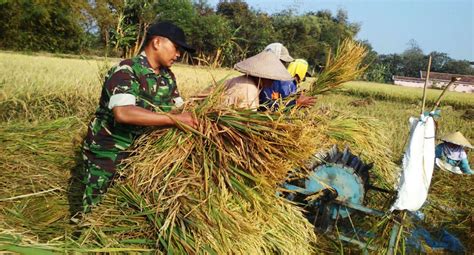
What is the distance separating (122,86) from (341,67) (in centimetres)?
211

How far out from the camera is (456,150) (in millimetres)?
4574

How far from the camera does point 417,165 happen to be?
227 centimetres

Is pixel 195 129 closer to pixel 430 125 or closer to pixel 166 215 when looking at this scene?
pixel 166 215

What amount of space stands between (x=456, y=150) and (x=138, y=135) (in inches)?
148

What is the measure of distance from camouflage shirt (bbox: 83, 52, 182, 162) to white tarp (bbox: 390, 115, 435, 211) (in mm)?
1368

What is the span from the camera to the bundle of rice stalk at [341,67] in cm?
348

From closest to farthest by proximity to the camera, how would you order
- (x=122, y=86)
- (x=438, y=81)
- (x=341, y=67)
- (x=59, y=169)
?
(x=122, y=86), (x=59, y=169), (x=341, y=67), (x=438, y=81)

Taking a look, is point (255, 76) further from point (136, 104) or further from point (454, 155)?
point (454, 155)

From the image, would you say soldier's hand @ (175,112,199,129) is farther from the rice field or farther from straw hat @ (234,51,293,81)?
straw hat @ (234,51,293,81)

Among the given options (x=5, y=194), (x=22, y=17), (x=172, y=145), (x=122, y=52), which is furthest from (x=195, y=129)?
(x=22, y=17)

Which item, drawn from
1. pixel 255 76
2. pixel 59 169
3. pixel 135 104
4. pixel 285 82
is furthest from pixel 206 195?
pixel 285 82

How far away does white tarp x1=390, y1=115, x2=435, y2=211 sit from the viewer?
2.26 meters

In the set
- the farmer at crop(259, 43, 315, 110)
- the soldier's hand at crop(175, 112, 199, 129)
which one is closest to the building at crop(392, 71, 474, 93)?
the farmer at crop(259, 43, 315, 110)

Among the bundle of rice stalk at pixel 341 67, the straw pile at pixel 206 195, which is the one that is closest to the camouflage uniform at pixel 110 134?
the straw pile at pixel 206 195
